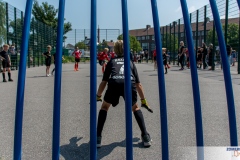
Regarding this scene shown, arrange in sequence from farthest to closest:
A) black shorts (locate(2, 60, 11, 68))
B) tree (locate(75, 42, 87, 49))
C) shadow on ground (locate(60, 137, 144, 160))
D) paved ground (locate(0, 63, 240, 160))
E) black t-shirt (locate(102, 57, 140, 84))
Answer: tree (locate(75, 42, 87, 49)) < black shorts (locate(2, 60, 11, 68)) < black t-shirt (locate(102, 57, 140, 84)) < paved ground (locate(0, 63, 240, 160)) < shadow on ground (locate(60, 137, 144, 160))

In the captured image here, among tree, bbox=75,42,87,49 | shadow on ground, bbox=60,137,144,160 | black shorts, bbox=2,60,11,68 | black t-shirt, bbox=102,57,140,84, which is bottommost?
shadow on ground, bbox=60,137,144,160

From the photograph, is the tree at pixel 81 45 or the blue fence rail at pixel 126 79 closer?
the blue fence rail at pixel 126 79

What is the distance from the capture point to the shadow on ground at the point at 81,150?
3.66m

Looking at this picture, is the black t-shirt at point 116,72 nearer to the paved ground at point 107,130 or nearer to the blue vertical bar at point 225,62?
the paved ground at point 107,130

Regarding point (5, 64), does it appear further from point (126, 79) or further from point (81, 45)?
point (81, 45)

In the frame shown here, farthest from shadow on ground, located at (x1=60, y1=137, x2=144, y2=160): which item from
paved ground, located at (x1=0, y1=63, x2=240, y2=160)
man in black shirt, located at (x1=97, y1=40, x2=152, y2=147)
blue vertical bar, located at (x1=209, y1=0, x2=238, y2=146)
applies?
blue vertical bar, located at (x1=209, y1=0, x2=238, y2=146)

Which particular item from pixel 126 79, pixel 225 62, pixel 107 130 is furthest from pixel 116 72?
pixel 225 62

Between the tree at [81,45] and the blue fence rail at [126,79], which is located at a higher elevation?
the tree at [81,45]

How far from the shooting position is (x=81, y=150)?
3.88 m

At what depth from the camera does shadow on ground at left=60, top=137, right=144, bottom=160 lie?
3.66 meters

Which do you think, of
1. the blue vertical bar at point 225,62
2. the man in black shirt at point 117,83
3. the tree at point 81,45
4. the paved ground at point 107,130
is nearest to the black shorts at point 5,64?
the paved ground at point 107,130

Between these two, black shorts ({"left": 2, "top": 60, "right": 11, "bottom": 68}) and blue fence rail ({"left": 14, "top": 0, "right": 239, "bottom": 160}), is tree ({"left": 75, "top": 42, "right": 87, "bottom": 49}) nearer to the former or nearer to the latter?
black shorts ({"left": 2, "top": 60, "right": 11, "bottom": 68})

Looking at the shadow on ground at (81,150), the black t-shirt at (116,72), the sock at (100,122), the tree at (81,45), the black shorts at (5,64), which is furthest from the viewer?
the tree at (81,45)

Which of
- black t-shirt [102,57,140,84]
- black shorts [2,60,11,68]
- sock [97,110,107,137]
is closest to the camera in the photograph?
black t-shirt [102,57,140,84]
